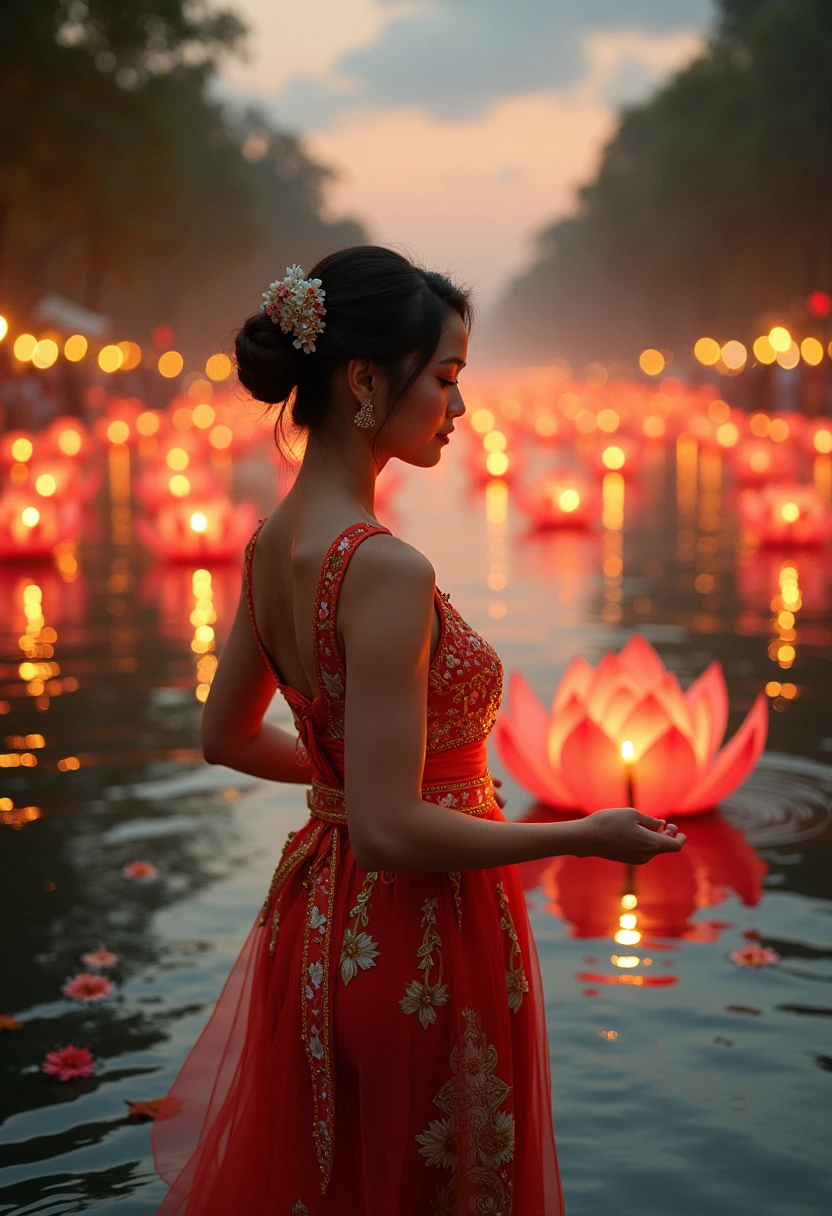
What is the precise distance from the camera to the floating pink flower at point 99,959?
16.1 ft

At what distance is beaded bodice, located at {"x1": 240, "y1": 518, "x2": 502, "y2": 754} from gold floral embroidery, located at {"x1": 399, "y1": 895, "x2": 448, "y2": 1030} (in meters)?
0.29

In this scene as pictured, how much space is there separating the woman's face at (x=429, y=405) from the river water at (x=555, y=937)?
5.71 ft

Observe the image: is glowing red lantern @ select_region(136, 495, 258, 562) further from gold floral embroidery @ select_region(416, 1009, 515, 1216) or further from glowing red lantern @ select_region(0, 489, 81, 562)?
gold floral embroidery @ select_region(416, 1009, 515, 1216)

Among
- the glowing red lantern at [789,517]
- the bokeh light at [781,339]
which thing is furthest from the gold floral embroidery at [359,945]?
the bokeh light at [781,339]

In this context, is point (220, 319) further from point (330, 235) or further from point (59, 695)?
point (59, 695)

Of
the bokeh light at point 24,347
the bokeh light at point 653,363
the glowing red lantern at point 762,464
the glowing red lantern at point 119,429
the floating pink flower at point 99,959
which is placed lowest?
the floating pink flower at point 99,959

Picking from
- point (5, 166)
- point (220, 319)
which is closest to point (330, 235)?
point (220, 319)

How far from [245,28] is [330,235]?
2707 inches

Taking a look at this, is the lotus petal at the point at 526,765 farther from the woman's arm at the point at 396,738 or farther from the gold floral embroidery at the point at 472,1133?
the woman's arm at the point at 396,738

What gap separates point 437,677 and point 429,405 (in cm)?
44

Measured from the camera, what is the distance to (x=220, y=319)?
92.9 meters

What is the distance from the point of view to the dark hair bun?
279 cm

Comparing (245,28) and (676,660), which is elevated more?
(245,28)

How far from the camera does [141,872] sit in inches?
226
